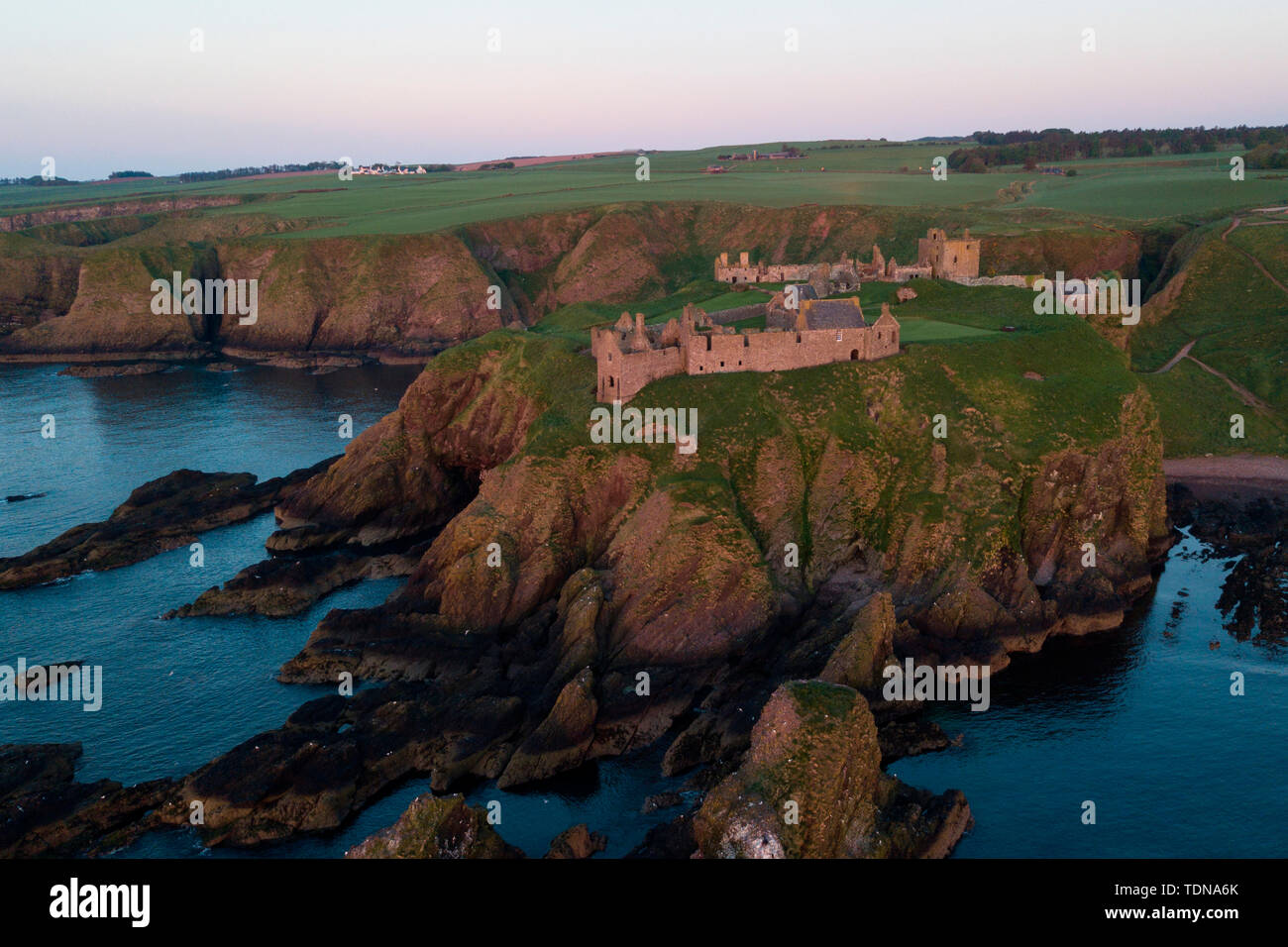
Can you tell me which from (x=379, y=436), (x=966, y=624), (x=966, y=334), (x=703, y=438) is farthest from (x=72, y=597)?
(x=966, y=334)

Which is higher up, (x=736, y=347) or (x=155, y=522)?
(x=736, y=347)

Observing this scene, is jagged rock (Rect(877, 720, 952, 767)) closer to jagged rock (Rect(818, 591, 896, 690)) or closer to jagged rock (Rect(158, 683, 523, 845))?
jagged rock (Rect(818, 591, 896, 690))

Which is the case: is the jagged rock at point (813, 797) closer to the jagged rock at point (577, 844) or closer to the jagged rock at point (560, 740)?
the jagged rock at point (577, 844)

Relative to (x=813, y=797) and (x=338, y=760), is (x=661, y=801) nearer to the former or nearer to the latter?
(x=813, y=797)

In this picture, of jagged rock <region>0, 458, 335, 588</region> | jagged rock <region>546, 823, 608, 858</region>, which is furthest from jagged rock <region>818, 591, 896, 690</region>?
jagged rock <region>0, 458, 335, 588</region>

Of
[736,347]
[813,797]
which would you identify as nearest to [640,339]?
[736,347]
